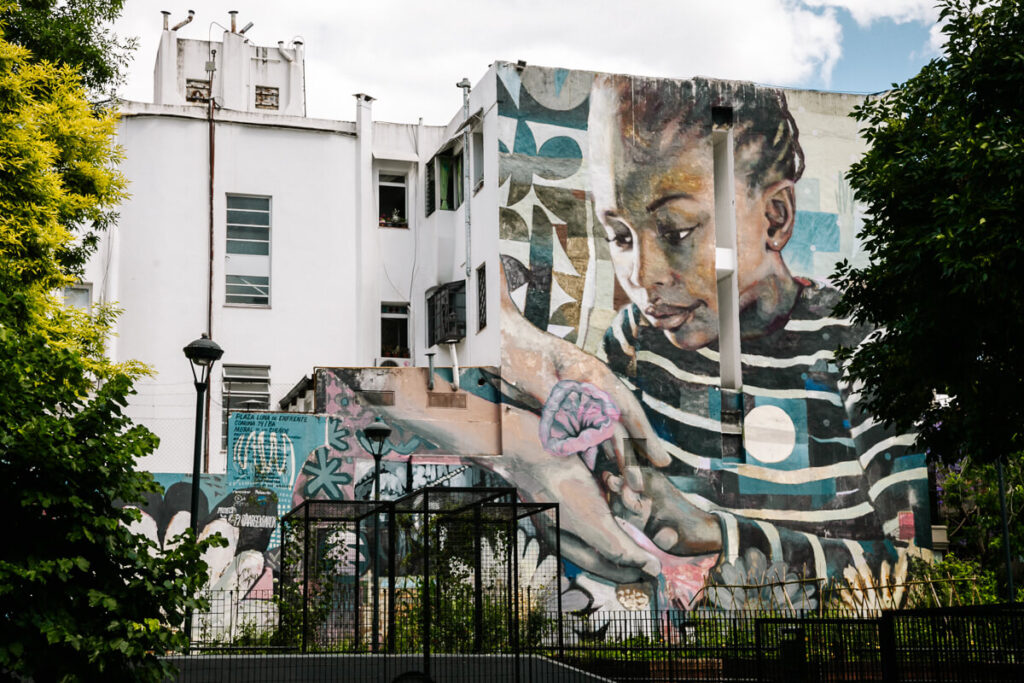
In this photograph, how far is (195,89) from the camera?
116 feet

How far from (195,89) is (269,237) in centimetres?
553

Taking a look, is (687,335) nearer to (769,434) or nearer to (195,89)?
(769,434)

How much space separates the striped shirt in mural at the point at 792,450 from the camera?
3070 centimetres

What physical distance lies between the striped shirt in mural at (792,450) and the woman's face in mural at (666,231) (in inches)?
25.0

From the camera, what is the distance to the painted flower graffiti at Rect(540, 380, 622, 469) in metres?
29.6

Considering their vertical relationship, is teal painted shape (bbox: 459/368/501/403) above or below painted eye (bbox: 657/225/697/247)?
below

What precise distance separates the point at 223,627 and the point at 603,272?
13.0 m

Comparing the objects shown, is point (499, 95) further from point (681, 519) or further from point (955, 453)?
point (955, 453)

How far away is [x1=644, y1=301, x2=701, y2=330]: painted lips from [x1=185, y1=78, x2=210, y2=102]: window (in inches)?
576

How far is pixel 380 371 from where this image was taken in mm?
28844

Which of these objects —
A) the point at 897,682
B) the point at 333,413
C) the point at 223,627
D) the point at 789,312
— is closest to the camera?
the point at 897,682

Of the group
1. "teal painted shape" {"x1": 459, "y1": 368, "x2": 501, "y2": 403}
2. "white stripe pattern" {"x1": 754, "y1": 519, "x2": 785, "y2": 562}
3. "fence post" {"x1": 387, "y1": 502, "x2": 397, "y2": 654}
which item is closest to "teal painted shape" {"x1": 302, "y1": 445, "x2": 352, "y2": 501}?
"teal painted shape" {"x1": 459, "y1": 368, "x2": 501, "y2": 403}

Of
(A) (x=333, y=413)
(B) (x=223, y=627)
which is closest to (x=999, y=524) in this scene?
(A) (x=333, y=413)

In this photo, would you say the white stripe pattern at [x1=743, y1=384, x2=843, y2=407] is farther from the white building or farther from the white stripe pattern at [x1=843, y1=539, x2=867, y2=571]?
the white building
